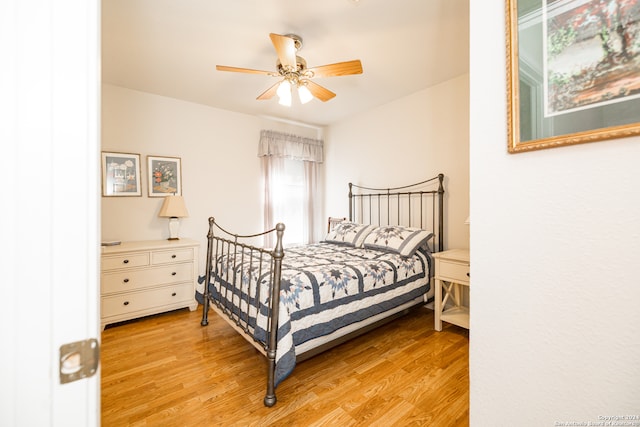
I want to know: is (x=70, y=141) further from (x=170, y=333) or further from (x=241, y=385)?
(x=170, y=333)

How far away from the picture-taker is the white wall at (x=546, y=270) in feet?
1.93

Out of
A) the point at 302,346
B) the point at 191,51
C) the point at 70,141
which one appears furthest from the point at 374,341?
the point at 191,51

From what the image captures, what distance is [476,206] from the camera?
813mm

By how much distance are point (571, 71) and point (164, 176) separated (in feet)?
12.4

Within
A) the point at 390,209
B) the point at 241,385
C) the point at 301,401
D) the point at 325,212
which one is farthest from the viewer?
the point at 325,212

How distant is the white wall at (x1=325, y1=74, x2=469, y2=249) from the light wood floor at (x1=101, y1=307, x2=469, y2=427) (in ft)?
4.67

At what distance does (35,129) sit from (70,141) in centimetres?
5

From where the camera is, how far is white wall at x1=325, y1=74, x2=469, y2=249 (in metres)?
2.95

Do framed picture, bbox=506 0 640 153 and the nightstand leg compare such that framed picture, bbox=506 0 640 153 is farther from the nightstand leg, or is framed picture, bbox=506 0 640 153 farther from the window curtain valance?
the window curtain valance

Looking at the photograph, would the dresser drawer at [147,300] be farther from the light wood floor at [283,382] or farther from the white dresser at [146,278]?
the light wood floor at [283,382]

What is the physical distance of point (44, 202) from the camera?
471 millimetres

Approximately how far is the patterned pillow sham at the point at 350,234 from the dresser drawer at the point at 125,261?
2.16m

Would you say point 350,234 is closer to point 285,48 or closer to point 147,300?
point 285,48

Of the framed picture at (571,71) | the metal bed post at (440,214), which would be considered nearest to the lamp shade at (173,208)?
the metal bed post at (440,214)
